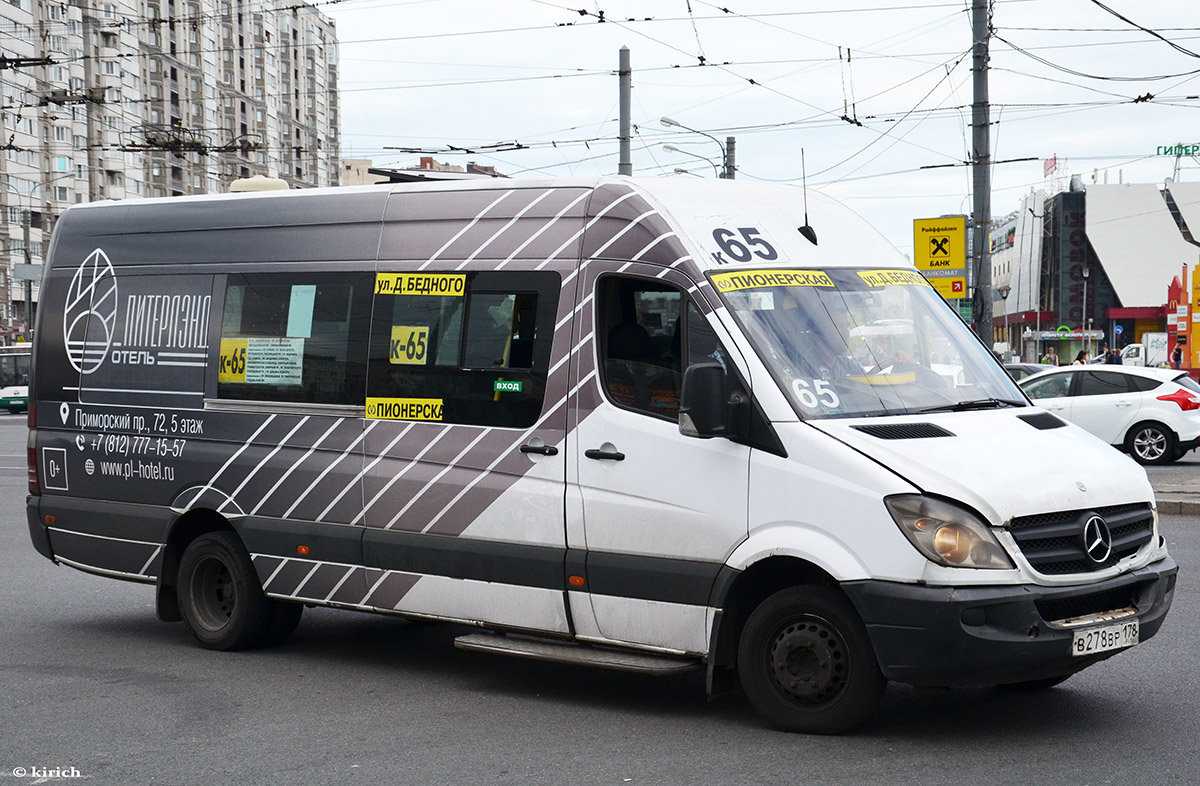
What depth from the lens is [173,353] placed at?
855 cm

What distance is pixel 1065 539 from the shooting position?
577cm

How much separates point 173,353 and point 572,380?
3.01m

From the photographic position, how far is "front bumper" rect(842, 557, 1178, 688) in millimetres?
5578

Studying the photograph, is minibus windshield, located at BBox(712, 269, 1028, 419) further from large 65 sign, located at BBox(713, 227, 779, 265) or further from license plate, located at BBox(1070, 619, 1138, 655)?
license plate, located at BBox(1070, 619, 1138, 655)

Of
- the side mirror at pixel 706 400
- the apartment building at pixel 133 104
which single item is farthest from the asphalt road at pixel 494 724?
the apartment building at pixel 133 104

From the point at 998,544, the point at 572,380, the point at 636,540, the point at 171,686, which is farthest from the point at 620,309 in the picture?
the point at 171,686

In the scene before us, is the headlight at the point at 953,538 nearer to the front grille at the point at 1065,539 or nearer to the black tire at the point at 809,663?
the front grille at the point at 1065,539

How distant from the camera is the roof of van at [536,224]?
668 centimetres

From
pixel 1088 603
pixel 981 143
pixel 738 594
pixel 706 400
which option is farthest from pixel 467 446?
pixel 981 143

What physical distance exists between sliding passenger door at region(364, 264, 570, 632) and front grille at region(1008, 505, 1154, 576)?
2.16m

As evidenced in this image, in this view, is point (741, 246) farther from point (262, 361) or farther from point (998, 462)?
point (262, 361)

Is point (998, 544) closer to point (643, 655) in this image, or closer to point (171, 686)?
point (643, 655)

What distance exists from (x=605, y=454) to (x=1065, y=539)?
2049mm

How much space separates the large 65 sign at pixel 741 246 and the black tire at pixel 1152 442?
14.8 m
